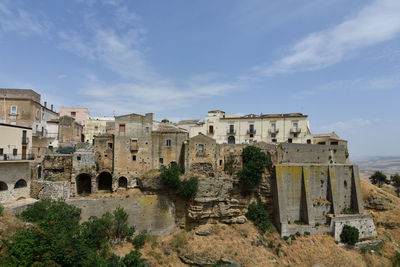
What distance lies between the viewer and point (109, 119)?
148 feet

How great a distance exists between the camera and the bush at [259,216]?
25.5 m

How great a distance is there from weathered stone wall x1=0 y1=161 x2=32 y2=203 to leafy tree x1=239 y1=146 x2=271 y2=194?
20.5 m

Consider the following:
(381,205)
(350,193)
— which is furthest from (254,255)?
(381,205)

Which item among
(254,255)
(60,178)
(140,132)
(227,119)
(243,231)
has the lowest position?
(254,255)

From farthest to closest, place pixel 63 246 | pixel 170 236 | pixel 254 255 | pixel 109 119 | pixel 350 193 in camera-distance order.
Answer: pixel 109 119 → pixel 350 193 → pixel 170 236 → pixel 254 255 → pixel 63 246

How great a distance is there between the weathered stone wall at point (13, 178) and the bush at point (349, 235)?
30726mm

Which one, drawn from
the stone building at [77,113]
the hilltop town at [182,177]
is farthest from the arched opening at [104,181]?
the stone building at [77,113]

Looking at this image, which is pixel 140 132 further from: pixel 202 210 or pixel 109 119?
pixel 109 119

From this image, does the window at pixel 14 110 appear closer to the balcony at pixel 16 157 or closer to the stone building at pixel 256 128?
the balcony at pixel 16 157

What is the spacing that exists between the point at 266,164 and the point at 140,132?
46.8 ft

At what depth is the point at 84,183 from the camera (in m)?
26.9

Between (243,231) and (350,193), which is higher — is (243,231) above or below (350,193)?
below

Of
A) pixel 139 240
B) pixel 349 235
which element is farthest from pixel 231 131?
pixel 139 240

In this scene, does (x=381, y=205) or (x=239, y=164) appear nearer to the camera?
(x=239, y=164)
